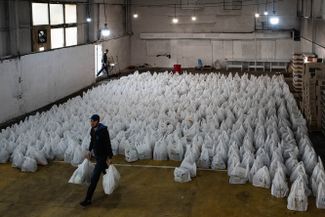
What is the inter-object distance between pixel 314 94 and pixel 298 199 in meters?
5.86

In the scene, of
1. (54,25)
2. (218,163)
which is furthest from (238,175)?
(54,25)

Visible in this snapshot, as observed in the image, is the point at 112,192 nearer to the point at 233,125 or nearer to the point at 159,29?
the point at 233,125

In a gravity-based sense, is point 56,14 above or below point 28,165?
above

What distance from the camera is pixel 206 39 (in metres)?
25.7

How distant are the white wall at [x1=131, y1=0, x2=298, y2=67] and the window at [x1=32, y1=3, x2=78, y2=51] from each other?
8276 millimetres

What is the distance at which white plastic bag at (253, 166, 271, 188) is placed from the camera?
771cm

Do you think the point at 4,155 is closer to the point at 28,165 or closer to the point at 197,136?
the point at 28,165

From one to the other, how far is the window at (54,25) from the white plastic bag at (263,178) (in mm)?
9928

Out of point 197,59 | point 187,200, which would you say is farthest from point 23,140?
point 197,59

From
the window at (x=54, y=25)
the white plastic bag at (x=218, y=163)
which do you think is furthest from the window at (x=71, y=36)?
the white plastic bag at (x=218, y=163)

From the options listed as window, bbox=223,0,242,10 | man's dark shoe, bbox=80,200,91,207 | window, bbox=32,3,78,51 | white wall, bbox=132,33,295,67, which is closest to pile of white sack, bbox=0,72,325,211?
man's dark shoe, bbox=80,200,91,207

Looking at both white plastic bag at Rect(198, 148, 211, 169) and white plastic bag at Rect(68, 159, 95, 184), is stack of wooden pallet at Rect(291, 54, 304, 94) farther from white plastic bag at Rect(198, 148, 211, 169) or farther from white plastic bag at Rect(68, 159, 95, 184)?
white plastic bag at Rect(68, 159, 95, 184)

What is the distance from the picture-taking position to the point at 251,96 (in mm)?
14391

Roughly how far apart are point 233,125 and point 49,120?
4753 millimetres
